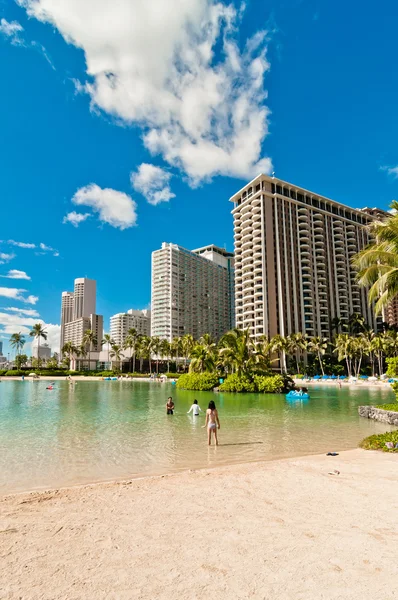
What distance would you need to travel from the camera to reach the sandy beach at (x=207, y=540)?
4.88m

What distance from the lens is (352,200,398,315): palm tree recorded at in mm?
20719

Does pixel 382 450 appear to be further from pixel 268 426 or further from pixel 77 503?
pixel 77 503

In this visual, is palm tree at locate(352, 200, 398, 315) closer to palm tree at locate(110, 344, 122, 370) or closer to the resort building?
palm tree at locate(110, 344, 122, 370)

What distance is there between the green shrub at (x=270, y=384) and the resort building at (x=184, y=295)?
115 meters

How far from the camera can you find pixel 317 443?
54.9 feet

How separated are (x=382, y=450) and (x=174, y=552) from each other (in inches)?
424

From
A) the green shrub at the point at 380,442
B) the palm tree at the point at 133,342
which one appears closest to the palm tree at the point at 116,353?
the palm tree at the point at 133,342

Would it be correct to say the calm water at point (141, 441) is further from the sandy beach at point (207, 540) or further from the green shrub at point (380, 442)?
the sandy beach at point (207, 540)

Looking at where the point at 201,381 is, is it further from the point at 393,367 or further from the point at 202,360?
the point at 393,367

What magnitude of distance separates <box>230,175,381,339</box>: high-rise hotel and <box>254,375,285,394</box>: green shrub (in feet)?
169

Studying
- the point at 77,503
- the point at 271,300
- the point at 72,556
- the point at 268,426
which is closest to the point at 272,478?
the point at 77,503

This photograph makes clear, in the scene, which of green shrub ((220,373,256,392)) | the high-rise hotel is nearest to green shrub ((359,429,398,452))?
green shrub ((220,373,256,392))

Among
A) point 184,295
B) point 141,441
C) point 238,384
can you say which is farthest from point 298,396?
point 184,295

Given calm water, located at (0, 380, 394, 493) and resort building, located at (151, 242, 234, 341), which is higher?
resort building, located at (151, 242, 234, 341)
